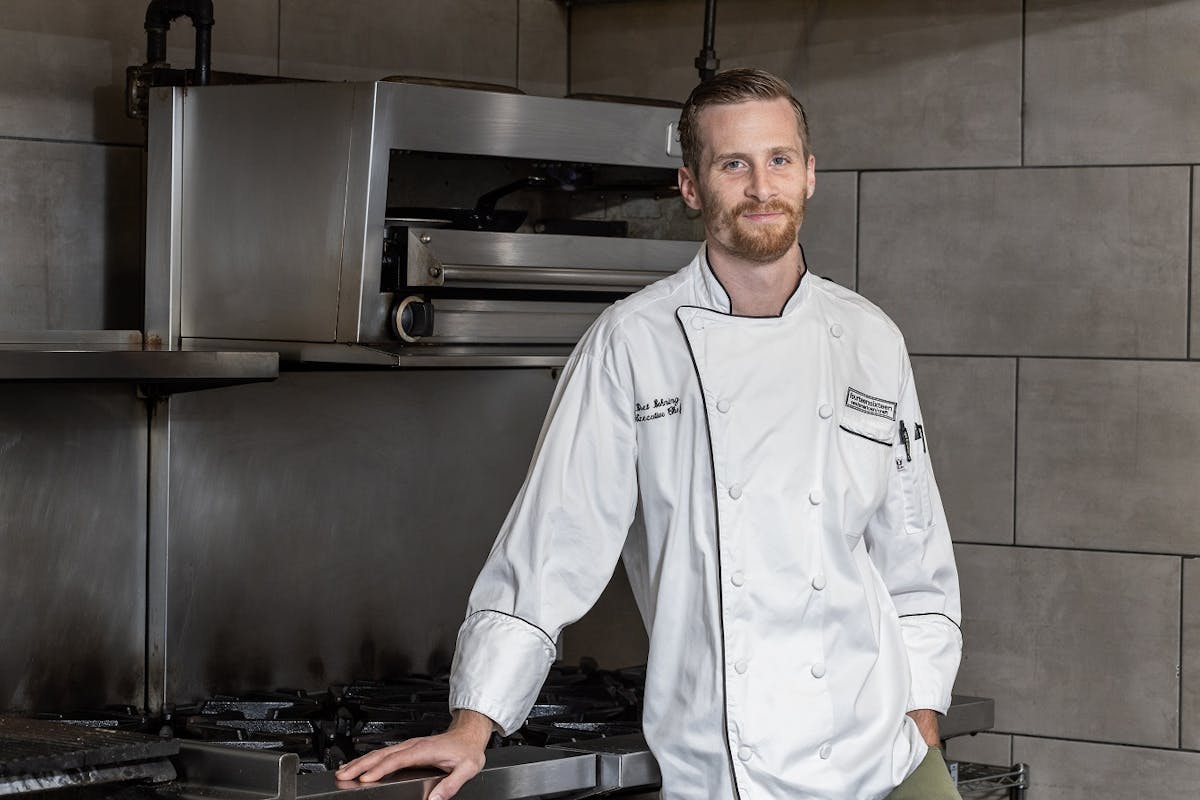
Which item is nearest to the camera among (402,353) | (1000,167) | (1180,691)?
(402,353)

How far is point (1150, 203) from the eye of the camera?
6.23 ft

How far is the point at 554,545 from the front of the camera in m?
1.27

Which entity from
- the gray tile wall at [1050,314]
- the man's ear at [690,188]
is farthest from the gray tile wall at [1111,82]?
the man's ear at [690,188]

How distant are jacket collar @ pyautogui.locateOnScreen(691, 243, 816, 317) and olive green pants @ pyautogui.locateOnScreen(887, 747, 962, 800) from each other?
0.41 metres

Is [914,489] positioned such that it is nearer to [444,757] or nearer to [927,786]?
[927,786]

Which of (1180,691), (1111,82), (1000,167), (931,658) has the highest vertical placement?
(1111,82)

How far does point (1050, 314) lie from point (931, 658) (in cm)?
74

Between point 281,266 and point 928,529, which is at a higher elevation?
point 281,266

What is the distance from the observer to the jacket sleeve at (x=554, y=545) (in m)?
1.23

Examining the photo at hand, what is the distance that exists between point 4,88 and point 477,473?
764 mm

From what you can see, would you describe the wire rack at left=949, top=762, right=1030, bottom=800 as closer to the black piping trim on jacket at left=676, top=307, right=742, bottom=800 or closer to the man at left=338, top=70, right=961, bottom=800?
the man at left=338, top=70, right=961, bottom=800

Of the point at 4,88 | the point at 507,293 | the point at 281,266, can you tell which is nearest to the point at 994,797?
the point at 507,293

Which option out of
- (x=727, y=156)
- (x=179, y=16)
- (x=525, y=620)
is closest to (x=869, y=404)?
(x=727, y=156)

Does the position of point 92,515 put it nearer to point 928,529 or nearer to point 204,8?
point 204,8
